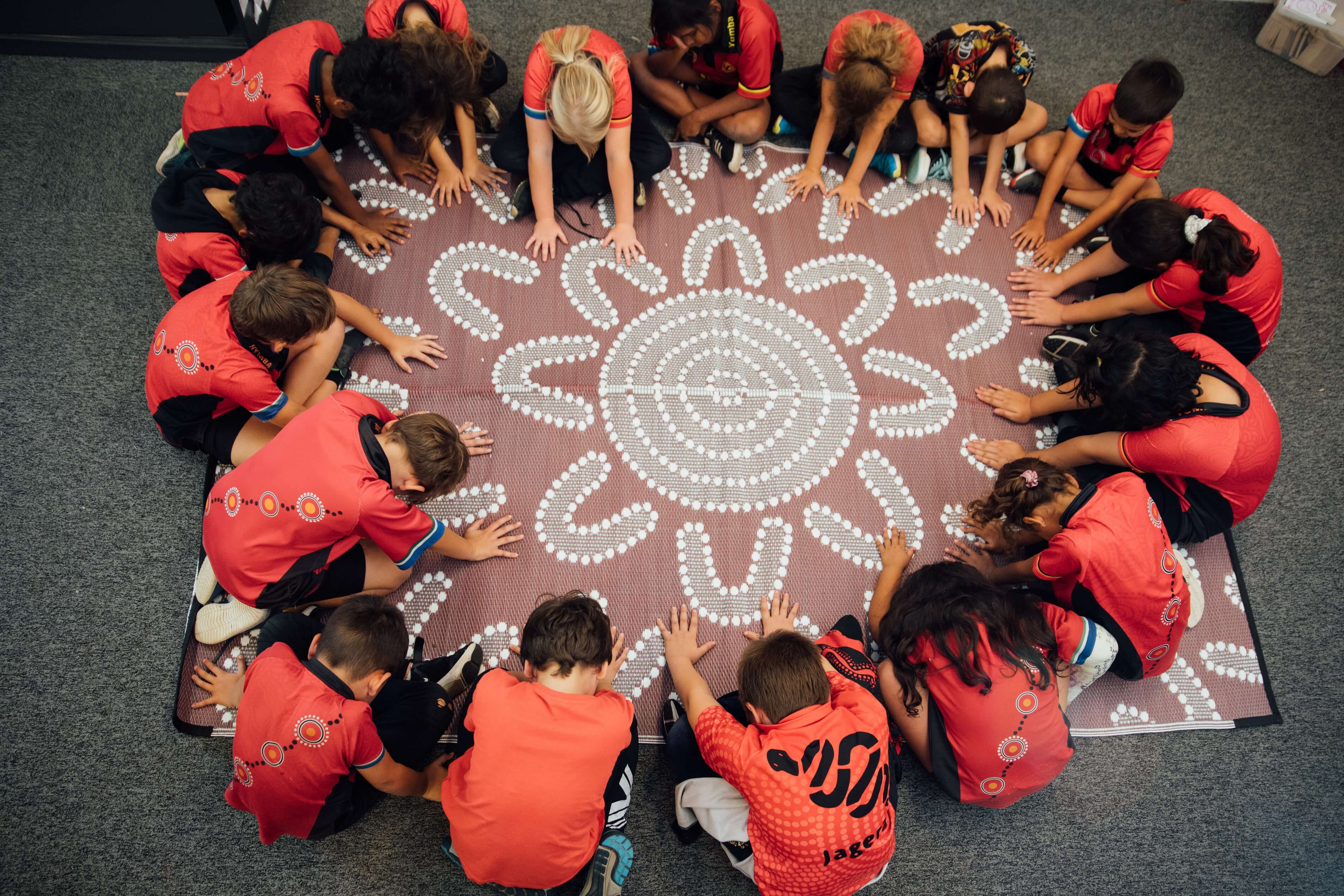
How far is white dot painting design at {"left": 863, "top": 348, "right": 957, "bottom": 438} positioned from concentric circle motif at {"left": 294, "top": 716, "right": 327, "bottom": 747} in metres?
1.68

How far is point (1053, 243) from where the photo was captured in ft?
8.68

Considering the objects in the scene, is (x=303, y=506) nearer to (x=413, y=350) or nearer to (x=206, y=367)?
(x=206, y=367)

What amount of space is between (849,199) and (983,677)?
1672mm

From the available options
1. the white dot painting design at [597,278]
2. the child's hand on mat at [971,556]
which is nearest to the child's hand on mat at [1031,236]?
the child's hand on mat at [971,556]

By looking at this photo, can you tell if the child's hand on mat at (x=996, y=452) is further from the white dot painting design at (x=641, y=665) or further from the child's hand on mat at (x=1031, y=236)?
the white dot painting design at (x=641, y=665)

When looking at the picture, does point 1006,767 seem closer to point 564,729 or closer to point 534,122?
point 564,729

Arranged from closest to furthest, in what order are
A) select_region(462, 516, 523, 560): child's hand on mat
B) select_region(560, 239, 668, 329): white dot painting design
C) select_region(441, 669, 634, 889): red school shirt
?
select_region(441, 669, 634, 889): red school shirt < select_region(462, 516, 523, 560): child's hand on mat < select_region(560, 239, 668, 329): white dot painting design

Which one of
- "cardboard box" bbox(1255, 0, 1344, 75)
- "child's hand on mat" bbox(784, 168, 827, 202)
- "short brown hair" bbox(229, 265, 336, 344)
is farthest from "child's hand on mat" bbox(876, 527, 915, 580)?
"cardboard box" bbox(1255, 0, 1344, 75)

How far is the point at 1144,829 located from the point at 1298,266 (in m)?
2.08

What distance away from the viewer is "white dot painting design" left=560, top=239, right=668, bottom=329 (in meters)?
2.47

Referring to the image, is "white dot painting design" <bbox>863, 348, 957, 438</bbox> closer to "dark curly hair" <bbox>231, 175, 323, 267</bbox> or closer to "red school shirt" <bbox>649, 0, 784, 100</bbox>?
"red school shirt" <bbox>649, 0, 784, 100</bbox>

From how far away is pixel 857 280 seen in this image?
259 centimetres

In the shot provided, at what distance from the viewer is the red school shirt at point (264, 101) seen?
7.39 ft

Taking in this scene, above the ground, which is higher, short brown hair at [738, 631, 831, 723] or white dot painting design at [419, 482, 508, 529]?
short brown hair at [738, 631, 831, 723]
